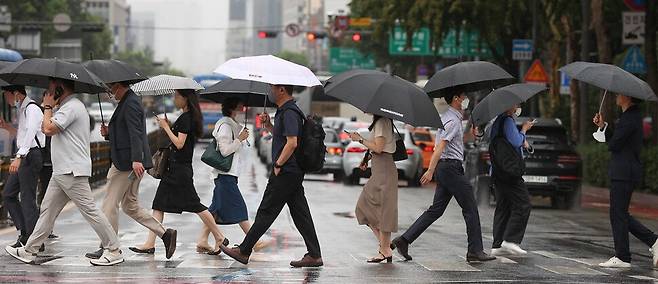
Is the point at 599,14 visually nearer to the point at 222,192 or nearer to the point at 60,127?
the point at 222,192

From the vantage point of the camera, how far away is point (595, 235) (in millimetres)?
18469

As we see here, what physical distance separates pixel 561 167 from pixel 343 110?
41.5 meters

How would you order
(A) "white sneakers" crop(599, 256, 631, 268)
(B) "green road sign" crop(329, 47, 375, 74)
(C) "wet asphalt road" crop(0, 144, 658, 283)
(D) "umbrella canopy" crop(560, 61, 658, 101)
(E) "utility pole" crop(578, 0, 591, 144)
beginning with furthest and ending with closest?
(B) "green road sign" crop(329, 47, 375, 74)
(E) "utility pole" crop(578, 0, 591, 144)
(A) "white sneakers" crop(599, 256, 631, 268)
(D) "umbrella canopy" crop(560, 61, 658, 101)
(C) "wet asphalt road" crop(0, 144, 658, 283)

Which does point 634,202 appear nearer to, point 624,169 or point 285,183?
point 624,169

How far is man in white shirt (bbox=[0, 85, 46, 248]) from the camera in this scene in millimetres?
13709

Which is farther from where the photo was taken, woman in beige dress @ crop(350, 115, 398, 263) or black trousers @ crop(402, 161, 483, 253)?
black trousers @ crop(402, 161, 483, 253)

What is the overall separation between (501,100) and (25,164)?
16.0 feet

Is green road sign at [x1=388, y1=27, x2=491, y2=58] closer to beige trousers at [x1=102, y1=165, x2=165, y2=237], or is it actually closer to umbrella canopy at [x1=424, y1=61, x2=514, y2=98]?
umbrella canopy at [x1=424, y1=61, x2=514, y2=98]

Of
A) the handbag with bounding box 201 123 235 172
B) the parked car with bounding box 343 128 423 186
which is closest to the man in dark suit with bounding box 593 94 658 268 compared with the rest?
the handbag with bounding box 201 123 235 172

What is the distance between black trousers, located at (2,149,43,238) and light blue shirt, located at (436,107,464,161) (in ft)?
13.4

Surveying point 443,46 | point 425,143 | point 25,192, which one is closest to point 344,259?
point 25,192

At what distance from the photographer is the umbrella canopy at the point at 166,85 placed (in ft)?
44.0

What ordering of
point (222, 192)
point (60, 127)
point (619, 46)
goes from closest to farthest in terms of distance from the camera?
point (60, 127) → point (222, 192) → point (619, 46)

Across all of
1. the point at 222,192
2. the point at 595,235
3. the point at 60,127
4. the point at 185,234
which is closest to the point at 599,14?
the point at 595,235
